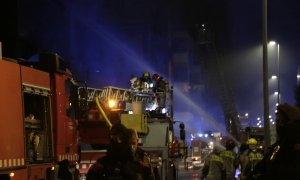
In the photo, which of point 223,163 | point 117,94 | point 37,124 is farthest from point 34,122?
point 117,94

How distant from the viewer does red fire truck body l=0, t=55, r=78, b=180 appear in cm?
661

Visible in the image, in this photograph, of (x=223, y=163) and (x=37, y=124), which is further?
(x=223, y=163)

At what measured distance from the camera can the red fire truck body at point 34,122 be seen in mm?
6609

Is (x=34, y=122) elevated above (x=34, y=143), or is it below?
above

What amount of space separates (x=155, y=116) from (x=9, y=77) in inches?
354

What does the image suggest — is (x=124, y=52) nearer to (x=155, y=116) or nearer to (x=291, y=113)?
(x=155, y=116)

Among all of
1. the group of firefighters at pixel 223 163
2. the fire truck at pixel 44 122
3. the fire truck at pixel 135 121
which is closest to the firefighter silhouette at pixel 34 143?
the fire truck at pixel 44 122

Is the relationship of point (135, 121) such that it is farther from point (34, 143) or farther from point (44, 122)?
point (34, 143)

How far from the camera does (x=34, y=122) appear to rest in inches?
305

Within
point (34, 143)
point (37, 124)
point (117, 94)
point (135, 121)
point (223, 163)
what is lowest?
point (223, 163)

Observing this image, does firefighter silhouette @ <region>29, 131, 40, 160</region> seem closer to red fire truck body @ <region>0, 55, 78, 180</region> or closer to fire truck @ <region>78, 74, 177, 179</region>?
red fire truck body @ <region>0, 55, 78, 180</region>

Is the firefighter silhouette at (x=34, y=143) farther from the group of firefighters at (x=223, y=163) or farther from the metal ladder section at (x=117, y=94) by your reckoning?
the metal ladder section at (x=117, y=94)

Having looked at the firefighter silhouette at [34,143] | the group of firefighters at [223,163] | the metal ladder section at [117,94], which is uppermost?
the metal ladder section at [117,94]

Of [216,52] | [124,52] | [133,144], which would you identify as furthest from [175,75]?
[133,144]
